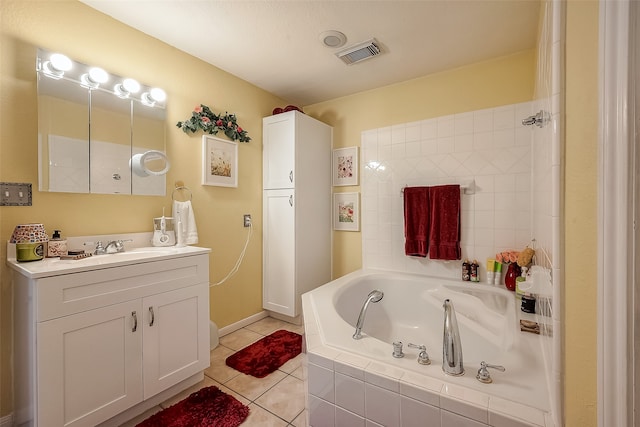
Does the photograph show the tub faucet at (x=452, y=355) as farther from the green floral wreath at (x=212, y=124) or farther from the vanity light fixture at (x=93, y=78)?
the vanity light fixture at (x=93, y=78)

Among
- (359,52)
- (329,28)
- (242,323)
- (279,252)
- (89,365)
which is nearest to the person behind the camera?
(89,365)

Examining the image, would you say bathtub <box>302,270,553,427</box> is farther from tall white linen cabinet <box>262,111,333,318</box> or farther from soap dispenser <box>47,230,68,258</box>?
soap dispenser <box>47,230,68,258</box>

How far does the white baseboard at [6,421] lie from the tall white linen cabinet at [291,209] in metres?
1.73

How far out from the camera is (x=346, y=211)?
9.73 feet

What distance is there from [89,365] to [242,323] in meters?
1.40

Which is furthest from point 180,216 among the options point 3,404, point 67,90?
point 3,404

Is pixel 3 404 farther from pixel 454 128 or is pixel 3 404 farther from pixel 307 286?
pixel 454 128

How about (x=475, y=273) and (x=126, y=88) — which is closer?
(x=126, y=88)

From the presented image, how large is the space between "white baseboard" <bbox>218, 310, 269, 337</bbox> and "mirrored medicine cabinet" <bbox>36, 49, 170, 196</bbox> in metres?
1.32

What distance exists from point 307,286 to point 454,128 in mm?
2000

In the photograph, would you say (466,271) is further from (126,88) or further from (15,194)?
(15,194)

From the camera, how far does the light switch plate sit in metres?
1.33

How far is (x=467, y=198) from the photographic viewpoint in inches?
90.4

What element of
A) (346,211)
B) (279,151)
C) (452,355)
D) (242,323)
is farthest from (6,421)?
(346,211)
